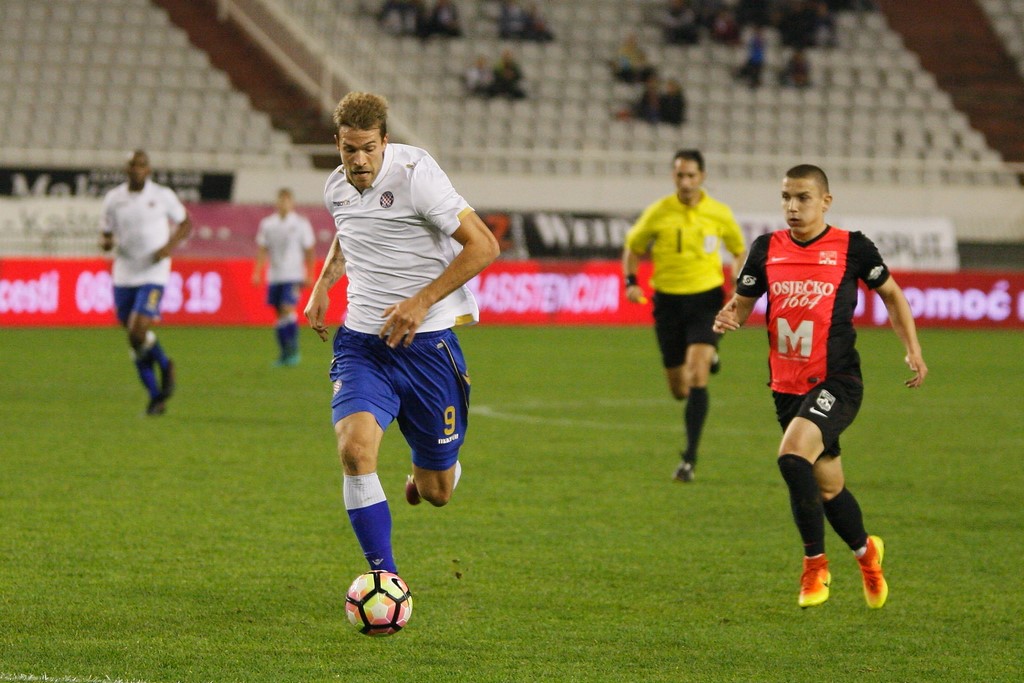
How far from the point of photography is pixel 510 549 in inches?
294

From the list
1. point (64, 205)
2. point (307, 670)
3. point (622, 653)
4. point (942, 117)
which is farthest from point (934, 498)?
point (942, 117)

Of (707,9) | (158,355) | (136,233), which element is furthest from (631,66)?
(158,355)

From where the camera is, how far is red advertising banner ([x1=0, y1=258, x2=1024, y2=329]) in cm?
2377

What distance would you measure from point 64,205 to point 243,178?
314 centimetres

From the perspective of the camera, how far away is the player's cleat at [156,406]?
1305 centimetres

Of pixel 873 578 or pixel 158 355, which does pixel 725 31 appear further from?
pixel 873 578

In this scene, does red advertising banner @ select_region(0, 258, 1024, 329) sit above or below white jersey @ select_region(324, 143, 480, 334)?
above

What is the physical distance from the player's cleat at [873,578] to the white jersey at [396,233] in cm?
199

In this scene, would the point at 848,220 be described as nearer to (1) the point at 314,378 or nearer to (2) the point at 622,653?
(1) the point at 314,378

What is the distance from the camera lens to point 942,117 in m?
32.4

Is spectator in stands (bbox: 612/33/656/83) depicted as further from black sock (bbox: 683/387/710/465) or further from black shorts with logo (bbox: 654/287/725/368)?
black sock (bbox: 683/387/710/465)

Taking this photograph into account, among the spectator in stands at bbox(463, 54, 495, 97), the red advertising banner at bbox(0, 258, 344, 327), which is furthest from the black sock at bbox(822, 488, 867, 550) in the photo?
the spectator in stands at bbox(463, 54, 495, 97)

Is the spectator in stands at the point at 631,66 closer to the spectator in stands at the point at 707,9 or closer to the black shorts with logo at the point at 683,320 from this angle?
the spectator in stands at the point at 707,9

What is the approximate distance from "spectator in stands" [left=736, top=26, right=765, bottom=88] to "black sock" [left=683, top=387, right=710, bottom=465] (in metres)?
23.2
